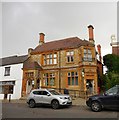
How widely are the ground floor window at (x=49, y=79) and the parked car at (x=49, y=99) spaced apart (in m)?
11.1

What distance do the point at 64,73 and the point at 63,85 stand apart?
179 cm

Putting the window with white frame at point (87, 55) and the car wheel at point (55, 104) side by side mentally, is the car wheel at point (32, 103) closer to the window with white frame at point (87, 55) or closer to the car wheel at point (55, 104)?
the car wheel at point (55, 104)

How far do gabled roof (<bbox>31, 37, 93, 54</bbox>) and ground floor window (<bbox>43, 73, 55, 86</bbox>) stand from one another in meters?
3.98

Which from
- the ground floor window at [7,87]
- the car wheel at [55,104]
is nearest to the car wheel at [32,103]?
the car wheel at [55,104]

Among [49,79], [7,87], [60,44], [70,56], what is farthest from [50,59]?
[7,87]

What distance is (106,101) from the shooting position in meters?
14.0

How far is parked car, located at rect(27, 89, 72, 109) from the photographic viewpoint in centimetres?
1655

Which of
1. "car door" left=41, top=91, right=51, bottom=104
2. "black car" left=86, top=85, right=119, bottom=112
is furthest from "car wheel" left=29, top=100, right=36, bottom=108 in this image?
"black car" left=86, top=85, right=119, bottom=112

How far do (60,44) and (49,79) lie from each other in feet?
19.8

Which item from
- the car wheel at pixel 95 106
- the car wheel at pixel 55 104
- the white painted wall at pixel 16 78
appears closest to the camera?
the car wheel at pixel 95 106

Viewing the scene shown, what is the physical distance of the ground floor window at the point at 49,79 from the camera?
97.9ft

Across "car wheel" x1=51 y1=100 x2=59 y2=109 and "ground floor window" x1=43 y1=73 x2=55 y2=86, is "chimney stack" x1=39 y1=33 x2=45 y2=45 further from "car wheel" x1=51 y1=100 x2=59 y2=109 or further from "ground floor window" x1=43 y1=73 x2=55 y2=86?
"car wheel" x1=51 y1=100 x2=59 y2=109

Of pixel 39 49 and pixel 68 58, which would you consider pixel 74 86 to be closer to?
pixel 68 58

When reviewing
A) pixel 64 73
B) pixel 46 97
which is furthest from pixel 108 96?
pixel 64 73
